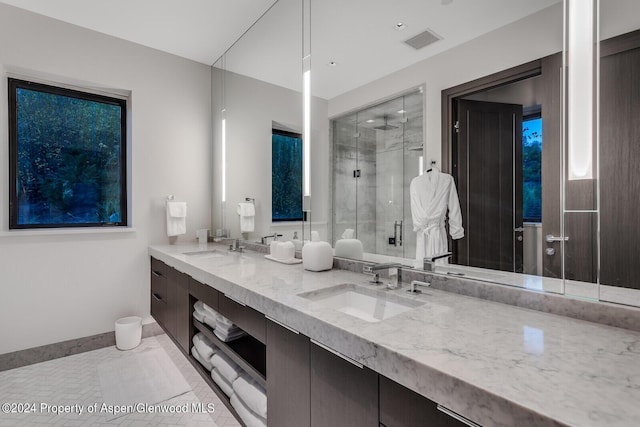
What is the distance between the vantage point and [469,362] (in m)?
0.69

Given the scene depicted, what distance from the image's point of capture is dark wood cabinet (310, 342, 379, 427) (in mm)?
833

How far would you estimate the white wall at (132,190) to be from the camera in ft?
7.44

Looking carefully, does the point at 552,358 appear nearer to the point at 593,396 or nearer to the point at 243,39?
the point at 593,396

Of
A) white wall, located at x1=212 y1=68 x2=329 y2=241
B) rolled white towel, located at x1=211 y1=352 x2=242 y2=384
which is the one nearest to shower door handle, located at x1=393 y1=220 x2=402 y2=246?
white wall, located at x1=212 y1=68 x2=329 y2=241

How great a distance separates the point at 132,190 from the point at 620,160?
3140mm

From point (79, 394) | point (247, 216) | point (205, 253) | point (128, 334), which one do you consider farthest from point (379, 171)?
point (128, 334)

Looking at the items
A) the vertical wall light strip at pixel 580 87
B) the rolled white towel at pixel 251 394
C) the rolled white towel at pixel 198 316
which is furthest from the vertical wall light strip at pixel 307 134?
the vertical wall light strip at pixel 580 87

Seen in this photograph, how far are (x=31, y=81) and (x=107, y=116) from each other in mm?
528

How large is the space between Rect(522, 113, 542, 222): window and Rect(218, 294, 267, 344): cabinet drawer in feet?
3.61

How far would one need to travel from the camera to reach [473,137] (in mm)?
1278

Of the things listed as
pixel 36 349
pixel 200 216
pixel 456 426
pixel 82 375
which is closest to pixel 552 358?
pixel 456 426

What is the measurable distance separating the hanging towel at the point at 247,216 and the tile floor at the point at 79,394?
115 centimetres

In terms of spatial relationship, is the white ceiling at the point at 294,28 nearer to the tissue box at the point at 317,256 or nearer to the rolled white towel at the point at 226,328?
the tissue box at the point at 317,256

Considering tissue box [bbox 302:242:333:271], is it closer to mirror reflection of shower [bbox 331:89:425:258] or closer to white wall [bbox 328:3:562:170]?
mirror reflection of shower [bbox 331:89:425:258]
